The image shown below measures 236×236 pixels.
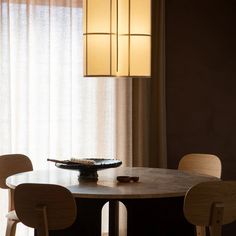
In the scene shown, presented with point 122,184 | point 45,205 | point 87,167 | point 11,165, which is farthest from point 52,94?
point 45,205

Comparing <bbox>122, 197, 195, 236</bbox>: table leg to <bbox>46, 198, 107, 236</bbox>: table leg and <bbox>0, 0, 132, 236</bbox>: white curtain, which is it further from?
<bbox>0, 0, 132, 236</bbox>: white curtain

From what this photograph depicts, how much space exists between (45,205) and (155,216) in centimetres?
74

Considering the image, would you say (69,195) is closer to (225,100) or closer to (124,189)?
(124,189)

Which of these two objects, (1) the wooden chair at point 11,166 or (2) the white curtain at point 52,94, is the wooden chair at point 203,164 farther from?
(1) the wooden chair at point 11,166

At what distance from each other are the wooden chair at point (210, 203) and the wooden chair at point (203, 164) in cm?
124

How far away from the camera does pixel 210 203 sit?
291 cm

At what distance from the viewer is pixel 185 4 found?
5113 millimetres

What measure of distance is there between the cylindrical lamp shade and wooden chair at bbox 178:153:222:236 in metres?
1.10

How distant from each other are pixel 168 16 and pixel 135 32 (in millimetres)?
1714

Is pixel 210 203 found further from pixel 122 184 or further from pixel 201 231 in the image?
pixel 201 231

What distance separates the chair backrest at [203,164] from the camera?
4188 mm

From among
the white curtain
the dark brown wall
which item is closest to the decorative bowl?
the white curtain

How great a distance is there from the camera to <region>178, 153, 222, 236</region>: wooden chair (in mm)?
4188

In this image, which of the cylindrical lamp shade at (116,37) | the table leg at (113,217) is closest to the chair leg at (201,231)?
the table leg at (113,217)
